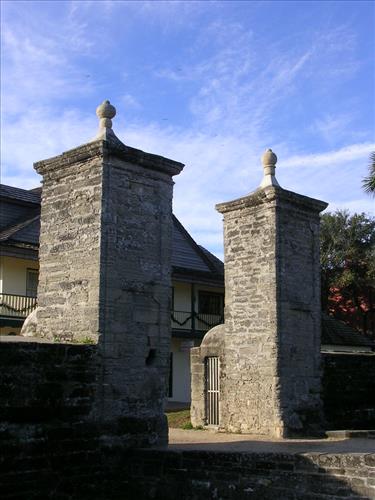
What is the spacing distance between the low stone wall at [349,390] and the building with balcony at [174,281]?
1220 centimetres

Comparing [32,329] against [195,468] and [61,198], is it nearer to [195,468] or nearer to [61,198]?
[61,198]

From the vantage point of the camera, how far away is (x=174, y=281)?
86.5 ft

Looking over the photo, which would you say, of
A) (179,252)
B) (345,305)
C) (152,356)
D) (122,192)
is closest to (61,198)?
(122,192)

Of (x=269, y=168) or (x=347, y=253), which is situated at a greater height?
(x=347, y=253)

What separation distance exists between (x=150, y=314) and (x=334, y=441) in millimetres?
3843

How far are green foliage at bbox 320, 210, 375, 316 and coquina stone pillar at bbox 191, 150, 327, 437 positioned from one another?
68.3ft

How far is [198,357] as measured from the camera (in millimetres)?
13680

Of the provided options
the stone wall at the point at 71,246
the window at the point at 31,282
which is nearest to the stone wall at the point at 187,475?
the stone wall at the point at 71,246

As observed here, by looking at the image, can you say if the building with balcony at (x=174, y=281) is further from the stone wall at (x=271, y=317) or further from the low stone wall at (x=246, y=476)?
the low stone wall at (x=246, y=476)

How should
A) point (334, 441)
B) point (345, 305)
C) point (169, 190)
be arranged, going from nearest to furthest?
1. point (169, 190)
2. point (334, 441)
3. point (345, 305)

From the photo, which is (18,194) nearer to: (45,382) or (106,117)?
(106,117)

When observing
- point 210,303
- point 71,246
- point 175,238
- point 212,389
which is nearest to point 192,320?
point 210,303

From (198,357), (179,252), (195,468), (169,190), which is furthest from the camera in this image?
(179,252)

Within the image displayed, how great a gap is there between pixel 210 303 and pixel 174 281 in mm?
3063
